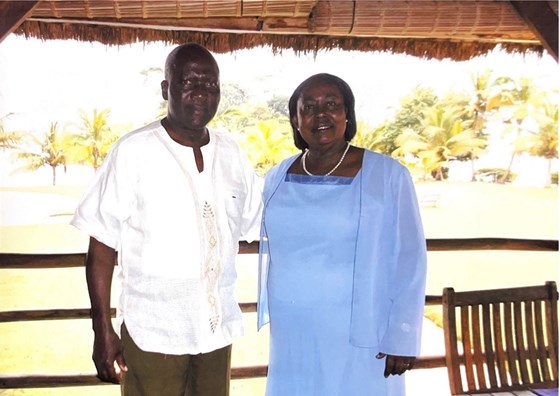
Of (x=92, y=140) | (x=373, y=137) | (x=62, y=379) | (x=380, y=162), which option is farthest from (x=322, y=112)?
(x=373, y=137)

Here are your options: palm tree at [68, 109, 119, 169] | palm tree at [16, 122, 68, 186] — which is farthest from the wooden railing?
palm tree at [16, 122, 68, 186]

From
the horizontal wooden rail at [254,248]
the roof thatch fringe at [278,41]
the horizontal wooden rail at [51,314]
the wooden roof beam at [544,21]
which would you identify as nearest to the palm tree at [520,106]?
the roof thatch fringe at [278,41]

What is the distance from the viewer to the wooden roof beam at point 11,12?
244cm

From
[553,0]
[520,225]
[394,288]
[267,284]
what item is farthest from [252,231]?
[520,225]

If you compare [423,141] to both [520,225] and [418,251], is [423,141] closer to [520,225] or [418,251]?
[520,225]

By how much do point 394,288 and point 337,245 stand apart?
283 mm

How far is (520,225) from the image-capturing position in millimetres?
25094

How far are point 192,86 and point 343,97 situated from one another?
0.61 meters

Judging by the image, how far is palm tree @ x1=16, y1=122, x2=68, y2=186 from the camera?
2392cm

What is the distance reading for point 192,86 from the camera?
1.80 m

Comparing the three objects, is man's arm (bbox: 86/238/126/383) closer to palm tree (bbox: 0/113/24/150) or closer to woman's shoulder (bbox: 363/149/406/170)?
woman's shoulder (bbox: 363/149/406/170)

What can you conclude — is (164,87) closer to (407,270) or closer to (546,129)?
(407,270)

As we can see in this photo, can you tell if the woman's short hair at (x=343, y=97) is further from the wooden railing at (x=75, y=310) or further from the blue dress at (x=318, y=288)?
the wooden railing at (x=75, y=310)

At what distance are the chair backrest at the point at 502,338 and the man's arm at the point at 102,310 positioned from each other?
4.80ft
